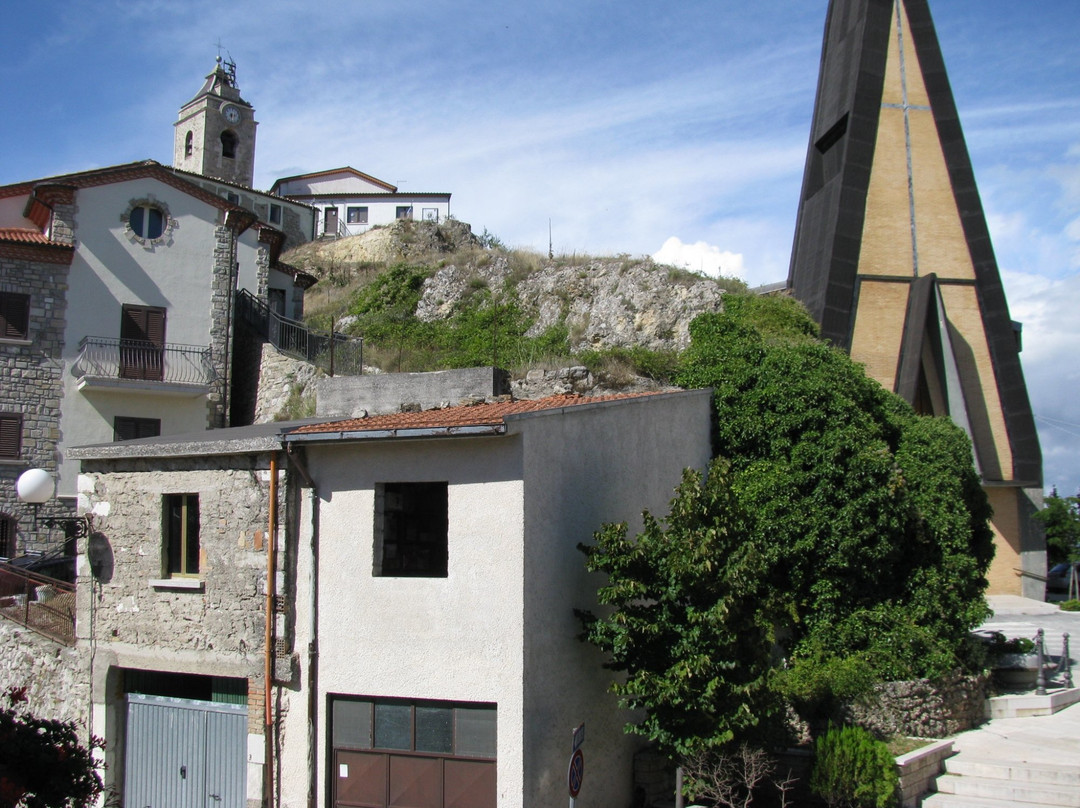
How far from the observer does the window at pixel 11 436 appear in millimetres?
21750

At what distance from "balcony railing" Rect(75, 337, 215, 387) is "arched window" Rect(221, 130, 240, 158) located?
38144 mm

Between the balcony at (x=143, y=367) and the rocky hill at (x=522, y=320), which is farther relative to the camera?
the rocky hill at (x=522, y=320)

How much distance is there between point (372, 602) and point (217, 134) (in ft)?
172

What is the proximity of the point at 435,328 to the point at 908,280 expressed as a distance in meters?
15.0

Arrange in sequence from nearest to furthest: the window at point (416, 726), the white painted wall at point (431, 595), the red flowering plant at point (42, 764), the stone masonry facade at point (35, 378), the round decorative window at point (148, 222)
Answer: the red flowering plant at point (42, 764), the white painted wall at point (431, 595), the window at point (416, 726), the stone masonry facade at point (35, 378), the round decorative window at point (148, 222)

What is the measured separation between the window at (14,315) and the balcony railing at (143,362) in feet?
4.39

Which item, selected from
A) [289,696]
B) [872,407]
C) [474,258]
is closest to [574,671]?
[289,696]

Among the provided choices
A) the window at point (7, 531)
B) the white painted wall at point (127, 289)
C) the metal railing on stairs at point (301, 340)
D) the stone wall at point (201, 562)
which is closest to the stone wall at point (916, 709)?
the stone wall at point (201, 562)

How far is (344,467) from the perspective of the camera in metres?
11.7

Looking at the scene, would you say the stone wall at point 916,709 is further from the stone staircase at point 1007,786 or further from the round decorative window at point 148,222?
the round decorative window at point 148,222

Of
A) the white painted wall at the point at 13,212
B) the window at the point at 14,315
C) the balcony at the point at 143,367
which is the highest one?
the white painted wall at the point at 13,212

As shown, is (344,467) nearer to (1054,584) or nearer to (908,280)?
(908,280)

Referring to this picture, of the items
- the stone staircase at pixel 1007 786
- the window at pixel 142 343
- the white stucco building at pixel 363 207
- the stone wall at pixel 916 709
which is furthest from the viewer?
the white stucco building at pixel 363 207

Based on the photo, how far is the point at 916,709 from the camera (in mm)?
14875
